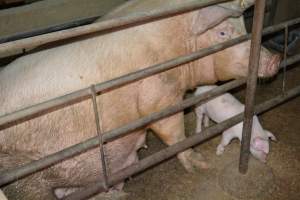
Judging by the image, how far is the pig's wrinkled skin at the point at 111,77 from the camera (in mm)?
2318

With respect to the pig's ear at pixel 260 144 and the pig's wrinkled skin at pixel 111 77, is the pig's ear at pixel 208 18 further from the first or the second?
the pig's ear at pixel 260 144

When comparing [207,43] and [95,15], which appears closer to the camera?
[207,43]

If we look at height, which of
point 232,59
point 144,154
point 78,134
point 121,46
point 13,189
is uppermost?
point 121,46

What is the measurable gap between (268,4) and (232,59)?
2203 mm

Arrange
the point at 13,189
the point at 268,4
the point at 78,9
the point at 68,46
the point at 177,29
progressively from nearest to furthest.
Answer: the point at 13,189
the point at 68,46
the point at 177,29
the point at 78,9
the point at 268,4

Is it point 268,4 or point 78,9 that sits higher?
point 78,9

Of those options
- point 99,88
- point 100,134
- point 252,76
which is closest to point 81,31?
point 99,88

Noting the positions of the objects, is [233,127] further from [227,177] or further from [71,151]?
[71,151]

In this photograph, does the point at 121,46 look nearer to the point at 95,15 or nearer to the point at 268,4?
the point at 95,15

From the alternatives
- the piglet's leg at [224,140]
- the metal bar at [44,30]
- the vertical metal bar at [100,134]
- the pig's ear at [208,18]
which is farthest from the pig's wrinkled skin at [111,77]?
the metal bar at [44,30]

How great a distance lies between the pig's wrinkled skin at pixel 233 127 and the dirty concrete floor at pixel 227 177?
0.12 m

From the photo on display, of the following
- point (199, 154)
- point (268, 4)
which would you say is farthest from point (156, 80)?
point (268, 4)

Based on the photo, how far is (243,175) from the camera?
3.00 metres

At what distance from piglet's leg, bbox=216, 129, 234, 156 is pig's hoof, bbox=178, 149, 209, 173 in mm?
214
